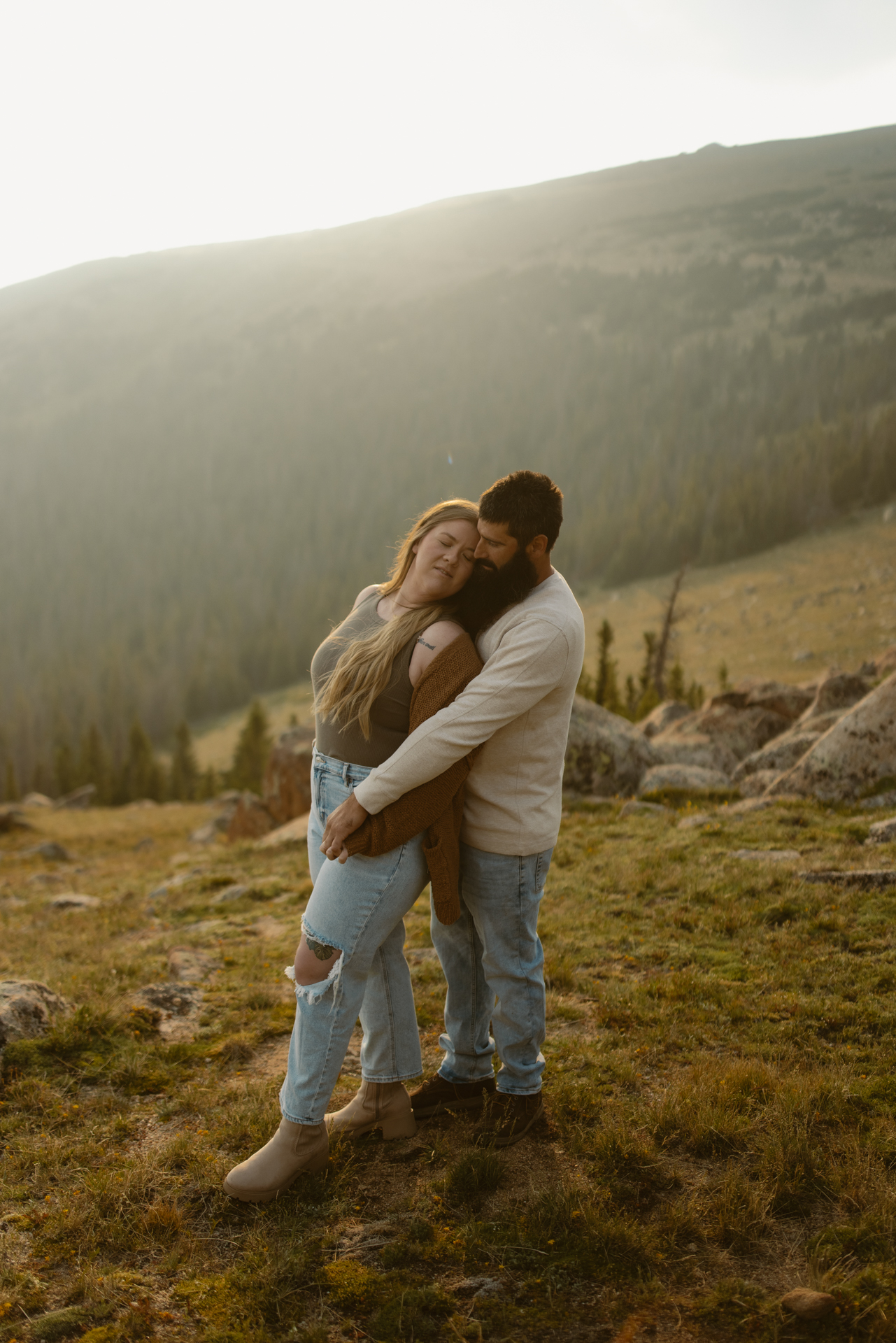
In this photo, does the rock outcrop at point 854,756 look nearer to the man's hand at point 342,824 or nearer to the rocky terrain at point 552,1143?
→ the rocky terrain at point 552,1143

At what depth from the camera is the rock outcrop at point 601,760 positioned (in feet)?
51.2

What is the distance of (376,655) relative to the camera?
3951 millimetres

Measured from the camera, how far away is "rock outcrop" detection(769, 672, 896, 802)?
12.2 metres

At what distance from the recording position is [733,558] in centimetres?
12219

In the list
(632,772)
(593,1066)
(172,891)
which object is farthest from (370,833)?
(632,772)

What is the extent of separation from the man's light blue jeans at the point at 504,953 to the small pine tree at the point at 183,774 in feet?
262

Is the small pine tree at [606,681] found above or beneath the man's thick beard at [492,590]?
beneath

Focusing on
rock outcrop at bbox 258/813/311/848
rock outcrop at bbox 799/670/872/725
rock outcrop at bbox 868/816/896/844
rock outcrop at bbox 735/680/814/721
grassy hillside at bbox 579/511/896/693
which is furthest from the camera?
grassy hillside at bbox 579/511/896/693

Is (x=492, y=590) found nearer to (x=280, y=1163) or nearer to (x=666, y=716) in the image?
(x=280, y=1163)

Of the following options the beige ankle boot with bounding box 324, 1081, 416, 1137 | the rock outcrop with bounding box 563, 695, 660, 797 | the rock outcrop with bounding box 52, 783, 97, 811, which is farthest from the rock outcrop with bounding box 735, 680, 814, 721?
the rock outcrop with bounding box 52, 783, 97, 811

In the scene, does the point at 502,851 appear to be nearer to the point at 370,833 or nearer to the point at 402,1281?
the point at 370,833

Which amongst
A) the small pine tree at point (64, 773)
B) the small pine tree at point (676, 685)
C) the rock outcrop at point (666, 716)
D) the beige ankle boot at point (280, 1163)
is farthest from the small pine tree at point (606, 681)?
the small pine tree at point (64, 773)

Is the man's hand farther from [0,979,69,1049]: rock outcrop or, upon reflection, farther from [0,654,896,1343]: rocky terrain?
[0,979,69,1049]: rock outcrop

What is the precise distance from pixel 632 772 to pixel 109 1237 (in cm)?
1314
